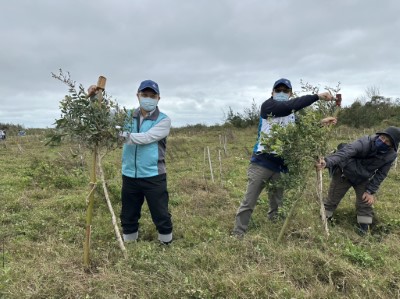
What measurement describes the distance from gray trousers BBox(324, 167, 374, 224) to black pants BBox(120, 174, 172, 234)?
8.00 feet

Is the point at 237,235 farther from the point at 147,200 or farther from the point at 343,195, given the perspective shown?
the point at 343,195

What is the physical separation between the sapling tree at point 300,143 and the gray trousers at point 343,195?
1.34 m

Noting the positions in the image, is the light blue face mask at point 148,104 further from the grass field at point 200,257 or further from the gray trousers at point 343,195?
the gray trousers at point 343,195

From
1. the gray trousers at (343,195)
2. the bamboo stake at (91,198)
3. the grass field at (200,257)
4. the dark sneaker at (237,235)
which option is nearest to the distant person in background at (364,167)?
the gray trousers at (343,195)

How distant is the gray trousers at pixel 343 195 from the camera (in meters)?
4.63

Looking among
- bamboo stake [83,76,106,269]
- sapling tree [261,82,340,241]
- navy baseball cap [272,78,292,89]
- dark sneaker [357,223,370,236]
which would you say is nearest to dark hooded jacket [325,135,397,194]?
dark sneaker [357,223,370,236]

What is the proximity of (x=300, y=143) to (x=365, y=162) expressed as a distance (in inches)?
63.6

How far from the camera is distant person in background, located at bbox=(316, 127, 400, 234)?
430cm

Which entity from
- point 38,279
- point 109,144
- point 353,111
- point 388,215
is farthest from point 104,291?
point 353,111

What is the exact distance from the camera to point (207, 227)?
186 inches

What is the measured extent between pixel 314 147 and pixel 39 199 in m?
5.30

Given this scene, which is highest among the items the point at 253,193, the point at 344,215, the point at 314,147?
the point at 314,147

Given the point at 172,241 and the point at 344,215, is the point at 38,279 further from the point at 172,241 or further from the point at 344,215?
the point at 344,215

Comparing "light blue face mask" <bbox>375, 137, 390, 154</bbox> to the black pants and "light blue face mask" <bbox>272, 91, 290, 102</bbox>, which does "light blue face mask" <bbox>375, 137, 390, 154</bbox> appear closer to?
"light blue face mask" <bbox>272, 91, 290, 102</bbox>
